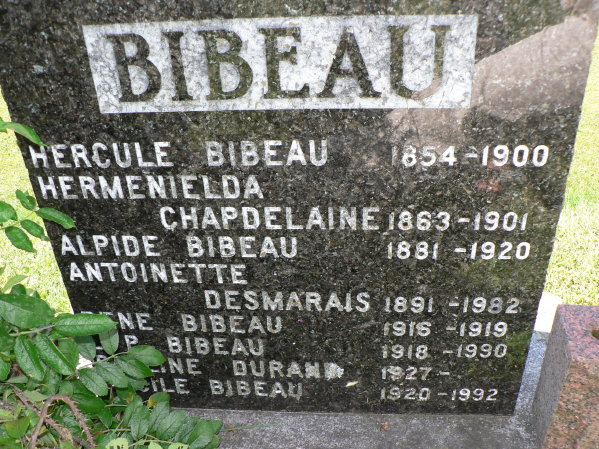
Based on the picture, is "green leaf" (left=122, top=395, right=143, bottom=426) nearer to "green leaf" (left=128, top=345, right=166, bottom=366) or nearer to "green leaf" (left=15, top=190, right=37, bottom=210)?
"green leaf" (left=128, top=345, right=166, bottom=366)

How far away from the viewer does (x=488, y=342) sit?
7.56 feet

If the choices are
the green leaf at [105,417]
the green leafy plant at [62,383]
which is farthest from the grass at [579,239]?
the green leaf at [105,417]

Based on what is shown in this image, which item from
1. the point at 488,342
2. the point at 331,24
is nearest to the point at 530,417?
the point at 488,342

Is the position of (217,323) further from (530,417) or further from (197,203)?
(530,417)

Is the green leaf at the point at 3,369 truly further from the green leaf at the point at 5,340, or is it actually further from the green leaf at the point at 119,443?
the green leaf at the point at 119,443

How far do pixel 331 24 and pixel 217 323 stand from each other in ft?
4.50

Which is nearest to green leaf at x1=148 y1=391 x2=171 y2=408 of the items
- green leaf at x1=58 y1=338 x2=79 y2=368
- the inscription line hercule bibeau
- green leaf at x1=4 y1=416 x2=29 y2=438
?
green leaf at x1=58 y1=338 x2=79 y2=368

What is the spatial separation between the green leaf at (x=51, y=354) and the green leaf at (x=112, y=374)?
1.03 ft

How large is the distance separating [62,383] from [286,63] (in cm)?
148

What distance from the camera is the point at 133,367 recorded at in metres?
2.05

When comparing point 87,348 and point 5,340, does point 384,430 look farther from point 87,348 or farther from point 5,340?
point 5,340

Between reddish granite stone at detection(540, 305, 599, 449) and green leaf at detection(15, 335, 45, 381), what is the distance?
1.89 meters

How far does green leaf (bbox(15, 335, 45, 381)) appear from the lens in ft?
5.46

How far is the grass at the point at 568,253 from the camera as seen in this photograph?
138 inches
